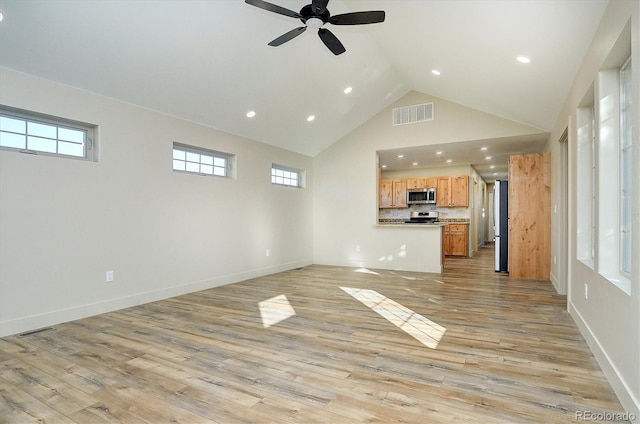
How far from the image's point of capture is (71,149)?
367 cm

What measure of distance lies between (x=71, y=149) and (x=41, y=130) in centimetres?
31

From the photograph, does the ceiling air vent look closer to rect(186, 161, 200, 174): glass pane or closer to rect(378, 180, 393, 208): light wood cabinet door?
rect(378, 180, 393, 208): light wood cabinet door

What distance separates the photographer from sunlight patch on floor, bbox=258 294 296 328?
3559 millimetres

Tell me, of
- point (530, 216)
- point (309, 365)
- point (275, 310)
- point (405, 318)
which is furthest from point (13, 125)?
point (530, 216)

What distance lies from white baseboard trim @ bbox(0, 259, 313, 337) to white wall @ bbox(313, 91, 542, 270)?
232 centimetres

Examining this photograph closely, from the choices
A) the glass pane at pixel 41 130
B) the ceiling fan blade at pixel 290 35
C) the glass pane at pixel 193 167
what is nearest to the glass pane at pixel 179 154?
the glass pane at pixel 193 167

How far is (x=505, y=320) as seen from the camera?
3504mm

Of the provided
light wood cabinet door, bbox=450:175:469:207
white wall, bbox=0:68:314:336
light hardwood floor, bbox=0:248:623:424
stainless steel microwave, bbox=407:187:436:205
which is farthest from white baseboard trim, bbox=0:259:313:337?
light wood cabinet door, bbox=450:175:469:207

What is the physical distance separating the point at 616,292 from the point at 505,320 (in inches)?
59.4

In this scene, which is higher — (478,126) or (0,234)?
(478,126)

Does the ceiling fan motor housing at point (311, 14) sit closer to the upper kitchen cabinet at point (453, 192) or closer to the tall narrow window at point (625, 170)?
the tall narrow window at point (625, 170)

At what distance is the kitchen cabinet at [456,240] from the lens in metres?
8.90

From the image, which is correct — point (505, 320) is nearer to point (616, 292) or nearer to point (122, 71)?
point (616, 292)

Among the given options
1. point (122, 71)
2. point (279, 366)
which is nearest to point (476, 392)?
point (279, 366)
